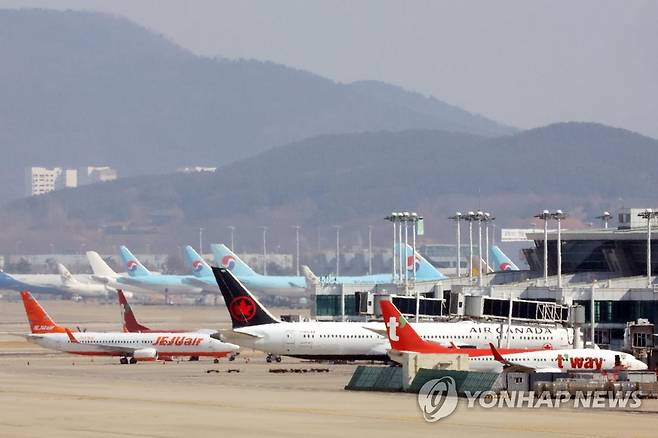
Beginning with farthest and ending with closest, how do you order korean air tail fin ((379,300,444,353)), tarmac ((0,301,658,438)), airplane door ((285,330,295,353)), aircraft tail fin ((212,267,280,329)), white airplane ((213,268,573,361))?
aircraft tail fin ((212,267,280,329)) → airplane door ((285,330,295,353)) → white airplane ((213,268,573,361)) → korean air tail fin ((379,300,444,353)) → tarmac ((0,301,658,438))

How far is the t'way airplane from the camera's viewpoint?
79688 millimetres

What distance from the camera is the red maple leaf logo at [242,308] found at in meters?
101

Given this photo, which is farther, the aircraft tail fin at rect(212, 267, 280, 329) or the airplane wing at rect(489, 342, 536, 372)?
the aircraft tail fin at rect(212, 267, 280, 329)

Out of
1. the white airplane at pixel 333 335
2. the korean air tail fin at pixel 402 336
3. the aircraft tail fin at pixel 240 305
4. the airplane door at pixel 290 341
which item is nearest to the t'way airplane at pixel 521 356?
the korean air tail fin at pixel 402 336

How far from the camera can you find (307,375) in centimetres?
9262

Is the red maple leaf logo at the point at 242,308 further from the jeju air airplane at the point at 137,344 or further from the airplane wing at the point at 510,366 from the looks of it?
the airplane wing at the point at 510,366

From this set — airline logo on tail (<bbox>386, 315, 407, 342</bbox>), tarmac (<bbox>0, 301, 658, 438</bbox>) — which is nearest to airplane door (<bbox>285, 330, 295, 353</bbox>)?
tarmac (<bbox>0, 301, 658, 438</bbox>)

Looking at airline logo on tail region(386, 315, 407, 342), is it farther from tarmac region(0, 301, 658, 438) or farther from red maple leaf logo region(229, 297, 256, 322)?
red maple leaf logo region(229, 297, 256, 322)

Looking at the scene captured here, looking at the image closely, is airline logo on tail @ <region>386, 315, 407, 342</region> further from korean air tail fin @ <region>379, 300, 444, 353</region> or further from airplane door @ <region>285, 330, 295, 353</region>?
airplane door @ <region>285, 330, 295, 353</region>

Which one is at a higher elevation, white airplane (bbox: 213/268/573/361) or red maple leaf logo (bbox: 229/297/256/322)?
red maple leaf logo (bbox: 229/297/256/322)

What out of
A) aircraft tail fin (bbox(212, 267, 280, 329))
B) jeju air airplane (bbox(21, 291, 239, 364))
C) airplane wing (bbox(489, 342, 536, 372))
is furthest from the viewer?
jeju air airplane (bbox(21, 291, 239, 364))

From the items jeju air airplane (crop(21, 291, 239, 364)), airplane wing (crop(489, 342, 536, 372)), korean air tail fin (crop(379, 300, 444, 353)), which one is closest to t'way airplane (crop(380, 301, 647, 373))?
korean air tail fin (crop(379, 300, 444, 353))

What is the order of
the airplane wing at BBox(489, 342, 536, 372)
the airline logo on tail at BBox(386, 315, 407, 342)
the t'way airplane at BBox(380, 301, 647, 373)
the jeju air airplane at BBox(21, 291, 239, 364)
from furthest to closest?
the jeju air airplane at BBox(21, 291, 239, 364) < the airline logo on tail at BBox(386, 315, 407, 342) < the t'way airplane at BBox(380, 301, 647, 373) < the airplane wing at BBox(489, 342, 536, 372)

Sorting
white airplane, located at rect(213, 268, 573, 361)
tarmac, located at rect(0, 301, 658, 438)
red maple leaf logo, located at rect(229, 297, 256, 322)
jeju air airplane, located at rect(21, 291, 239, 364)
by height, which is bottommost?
tarmac, located at rect(0, 301, 658, 438)
